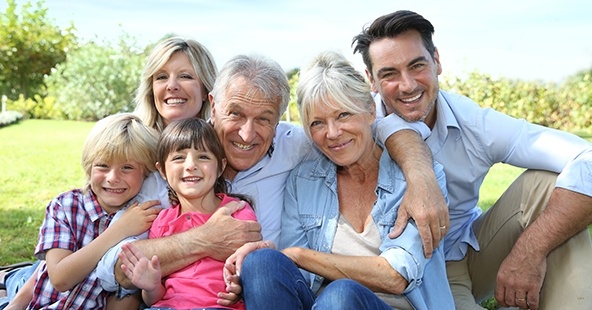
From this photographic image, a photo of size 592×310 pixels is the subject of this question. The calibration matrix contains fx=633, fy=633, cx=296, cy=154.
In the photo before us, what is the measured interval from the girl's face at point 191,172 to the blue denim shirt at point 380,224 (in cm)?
45

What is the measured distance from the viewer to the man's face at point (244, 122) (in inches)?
122

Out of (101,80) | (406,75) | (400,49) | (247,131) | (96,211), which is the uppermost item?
(400,49)

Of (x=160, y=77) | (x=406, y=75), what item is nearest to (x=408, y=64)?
(x=406, y=75)

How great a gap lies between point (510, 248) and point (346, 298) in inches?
66.5

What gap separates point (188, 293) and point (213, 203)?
49 cm

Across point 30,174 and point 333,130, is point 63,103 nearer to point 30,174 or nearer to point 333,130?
point 30,174

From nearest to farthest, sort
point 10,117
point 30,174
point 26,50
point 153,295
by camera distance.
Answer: point 153,295
point 30,174
point 10,117
point 26,50

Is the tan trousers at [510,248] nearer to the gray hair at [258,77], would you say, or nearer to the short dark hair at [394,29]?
the short dark hair at [394,29]

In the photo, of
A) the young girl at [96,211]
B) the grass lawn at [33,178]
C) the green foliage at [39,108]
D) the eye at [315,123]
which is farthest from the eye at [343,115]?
the green foliage at [39,108]

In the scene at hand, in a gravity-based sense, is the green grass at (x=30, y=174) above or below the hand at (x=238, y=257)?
below

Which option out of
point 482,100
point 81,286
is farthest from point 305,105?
point 482,100

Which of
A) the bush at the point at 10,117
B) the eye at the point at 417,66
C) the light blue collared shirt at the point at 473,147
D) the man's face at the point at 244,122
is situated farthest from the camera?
the bush at the point at 10,117

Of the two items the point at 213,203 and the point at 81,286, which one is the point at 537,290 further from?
the point at 81,286

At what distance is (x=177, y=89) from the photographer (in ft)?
12.7
